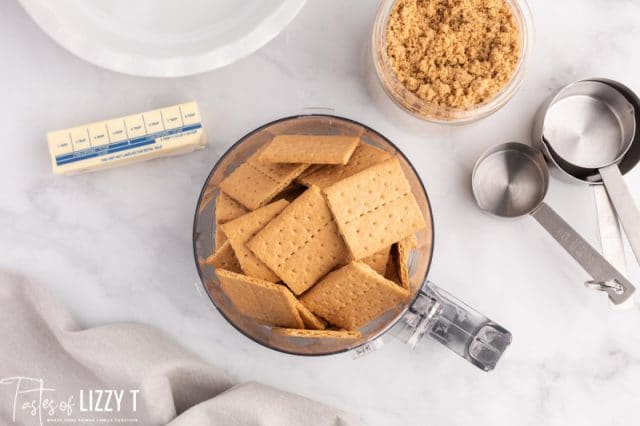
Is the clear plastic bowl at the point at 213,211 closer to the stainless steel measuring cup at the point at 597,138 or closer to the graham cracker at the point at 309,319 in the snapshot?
the graham cracker at the point at 309,319

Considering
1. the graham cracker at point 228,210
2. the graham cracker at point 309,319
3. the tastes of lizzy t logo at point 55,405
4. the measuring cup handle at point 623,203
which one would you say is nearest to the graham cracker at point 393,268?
the graham cracker at point 309,319

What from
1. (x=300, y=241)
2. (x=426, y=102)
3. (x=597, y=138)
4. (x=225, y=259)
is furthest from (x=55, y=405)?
(x=597, y=138)

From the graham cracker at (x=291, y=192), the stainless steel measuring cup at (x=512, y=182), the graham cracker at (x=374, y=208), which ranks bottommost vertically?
the graham cracker at (x=291, y=192)

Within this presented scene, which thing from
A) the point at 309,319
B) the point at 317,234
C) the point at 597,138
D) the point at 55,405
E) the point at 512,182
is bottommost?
the point at 55,405

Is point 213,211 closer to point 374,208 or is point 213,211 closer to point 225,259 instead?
point 225,259

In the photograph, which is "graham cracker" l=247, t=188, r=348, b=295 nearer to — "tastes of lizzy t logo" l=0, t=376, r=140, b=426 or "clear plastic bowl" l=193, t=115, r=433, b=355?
"clear plastic bowl" l=193, t=115, r=433, b=355

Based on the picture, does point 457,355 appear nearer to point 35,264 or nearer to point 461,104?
point 461,104
